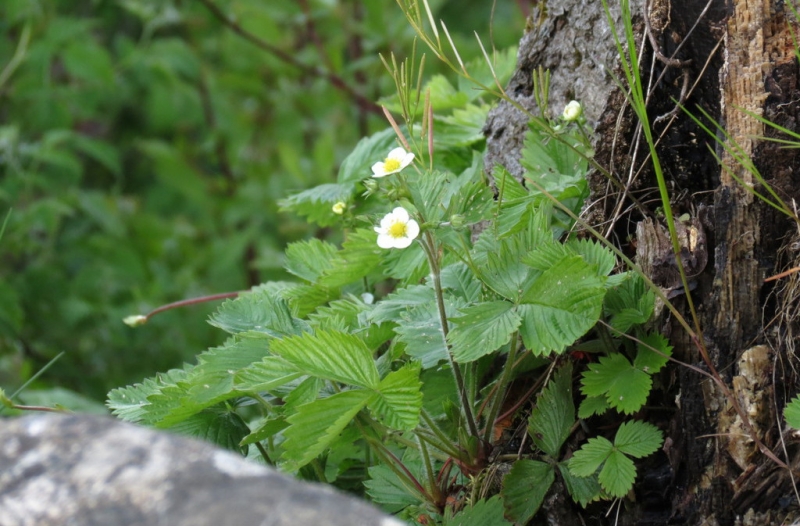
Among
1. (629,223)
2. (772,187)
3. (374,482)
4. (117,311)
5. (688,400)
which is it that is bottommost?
(117,311)

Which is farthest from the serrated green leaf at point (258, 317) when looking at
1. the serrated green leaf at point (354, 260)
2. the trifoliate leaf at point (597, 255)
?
the trifoliate leaf at point (597, 255)

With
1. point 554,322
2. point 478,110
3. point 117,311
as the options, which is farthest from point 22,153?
point 554,322

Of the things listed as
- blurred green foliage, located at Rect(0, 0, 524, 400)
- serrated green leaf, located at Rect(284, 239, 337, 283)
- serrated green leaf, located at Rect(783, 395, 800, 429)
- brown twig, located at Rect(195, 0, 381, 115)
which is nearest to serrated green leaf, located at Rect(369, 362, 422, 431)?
serrated green leaf, located at Rect(783, 395, 800, 429)

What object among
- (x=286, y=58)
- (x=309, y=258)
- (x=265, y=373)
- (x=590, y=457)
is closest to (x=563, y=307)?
(x=590, y=457)

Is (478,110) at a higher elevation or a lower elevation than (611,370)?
higher

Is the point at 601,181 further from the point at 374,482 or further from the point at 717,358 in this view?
the point at 374,482

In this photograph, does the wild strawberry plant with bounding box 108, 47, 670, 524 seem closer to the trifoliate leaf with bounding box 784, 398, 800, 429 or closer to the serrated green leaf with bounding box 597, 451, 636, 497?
the serrated green leaf with bounding box 597, 451, 636, 497
